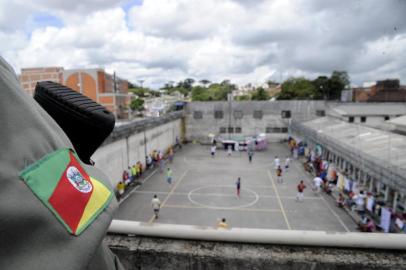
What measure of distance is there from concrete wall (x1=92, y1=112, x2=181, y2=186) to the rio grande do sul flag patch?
12.0 meters

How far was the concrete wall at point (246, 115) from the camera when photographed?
1294 inches

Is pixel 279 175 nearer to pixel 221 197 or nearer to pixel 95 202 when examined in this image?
pixel 221 197

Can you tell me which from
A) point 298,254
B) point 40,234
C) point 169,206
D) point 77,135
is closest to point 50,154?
point 40,234

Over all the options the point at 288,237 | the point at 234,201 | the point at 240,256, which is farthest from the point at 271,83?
the point at 240,256

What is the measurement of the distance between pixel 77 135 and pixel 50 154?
36 centimetres

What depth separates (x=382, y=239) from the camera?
1748mm

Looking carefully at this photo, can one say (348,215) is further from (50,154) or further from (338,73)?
(338,73)

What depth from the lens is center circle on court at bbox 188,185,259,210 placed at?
14203 millimetres

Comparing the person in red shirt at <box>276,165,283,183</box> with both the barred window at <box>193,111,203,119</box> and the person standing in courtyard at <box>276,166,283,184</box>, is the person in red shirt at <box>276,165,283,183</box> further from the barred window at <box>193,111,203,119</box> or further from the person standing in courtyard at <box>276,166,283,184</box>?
the barred window at <box>193,111,203,119</box>

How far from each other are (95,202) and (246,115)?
33.2 meters

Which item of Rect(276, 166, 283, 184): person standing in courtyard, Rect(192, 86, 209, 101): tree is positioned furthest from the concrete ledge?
Rect(192, 86, 209, 101): tree

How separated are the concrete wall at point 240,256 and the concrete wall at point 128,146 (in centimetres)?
1096

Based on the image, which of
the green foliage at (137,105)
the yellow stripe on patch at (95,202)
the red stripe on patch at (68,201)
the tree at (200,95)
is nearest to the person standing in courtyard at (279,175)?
the yellow stripe on patch at (95,202)

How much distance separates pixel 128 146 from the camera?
17.1m
